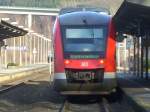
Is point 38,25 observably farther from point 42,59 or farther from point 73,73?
point 73,73

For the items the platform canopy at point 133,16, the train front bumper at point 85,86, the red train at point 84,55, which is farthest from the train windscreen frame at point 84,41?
the platform canopy at point 133,16

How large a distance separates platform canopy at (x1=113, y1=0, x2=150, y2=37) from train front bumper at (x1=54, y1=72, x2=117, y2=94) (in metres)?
2.92

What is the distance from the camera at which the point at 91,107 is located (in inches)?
806

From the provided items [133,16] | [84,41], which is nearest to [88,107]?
[84,41]

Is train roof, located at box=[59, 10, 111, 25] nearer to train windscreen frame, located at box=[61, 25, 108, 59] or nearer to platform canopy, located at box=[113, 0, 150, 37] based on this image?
train windscreen frame, located at box=[61, 25, 108, 59]

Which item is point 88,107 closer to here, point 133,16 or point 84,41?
point 84,41

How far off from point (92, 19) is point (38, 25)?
135 m

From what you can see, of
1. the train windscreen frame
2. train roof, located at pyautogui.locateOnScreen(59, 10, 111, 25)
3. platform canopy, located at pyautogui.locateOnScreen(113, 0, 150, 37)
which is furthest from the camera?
platform canopy, located at pyautogui.locateOnScreen(113, 0, 150, 37)

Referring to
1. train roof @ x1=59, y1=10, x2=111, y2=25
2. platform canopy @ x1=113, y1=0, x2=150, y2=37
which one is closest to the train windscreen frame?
train roof @ x1=59, y1=10, x2=111, y2=25

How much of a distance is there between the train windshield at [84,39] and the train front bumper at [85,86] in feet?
3.20

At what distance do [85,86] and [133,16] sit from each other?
7.48m

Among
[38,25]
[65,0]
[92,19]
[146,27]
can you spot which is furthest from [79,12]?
[38,25]

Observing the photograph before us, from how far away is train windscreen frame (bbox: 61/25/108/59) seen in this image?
2058 centimetres

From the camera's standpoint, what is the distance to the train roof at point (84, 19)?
21.2 metres
